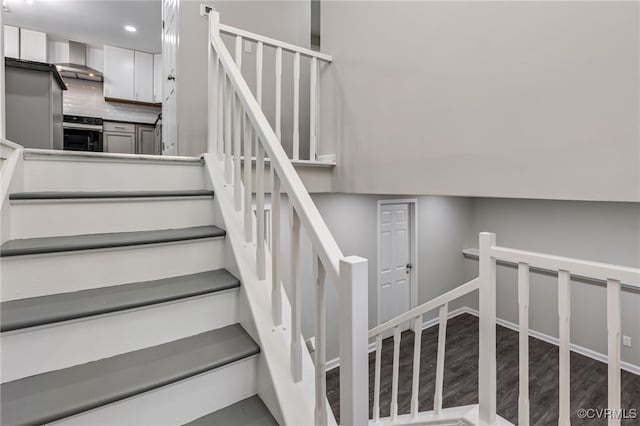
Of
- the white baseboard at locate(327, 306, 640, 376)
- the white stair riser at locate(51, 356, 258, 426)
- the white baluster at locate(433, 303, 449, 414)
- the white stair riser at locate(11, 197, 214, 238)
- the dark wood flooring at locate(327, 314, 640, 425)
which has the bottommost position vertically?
the dark wood flooring at locate(327, 314, 640, 425)

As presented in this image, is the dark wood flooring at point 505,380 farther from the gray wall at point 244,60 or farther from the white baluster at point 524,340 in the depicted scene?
the gray wall at point 244,60

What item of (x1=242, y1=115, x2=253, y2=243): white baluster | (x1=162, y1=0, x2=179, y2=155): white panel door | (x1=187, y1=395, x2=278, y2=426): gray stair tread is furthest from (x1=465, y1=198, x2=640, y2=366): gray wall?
(x1=162, y1=0, x2=179, y2=155): white panel door

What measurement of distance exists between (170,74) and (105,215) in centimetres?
231

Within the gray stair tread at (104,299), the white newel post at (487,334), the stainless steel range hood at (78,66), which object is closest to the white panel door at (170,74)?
the gray stair tread at (104,299)

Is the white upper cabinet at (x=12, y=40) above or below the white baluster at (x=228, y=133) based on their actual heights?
above

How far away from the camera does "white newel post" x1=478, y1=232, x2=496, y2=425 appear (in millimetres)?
1613

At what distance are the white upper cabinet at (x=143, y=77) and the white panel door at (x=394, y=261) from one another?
5014 mm

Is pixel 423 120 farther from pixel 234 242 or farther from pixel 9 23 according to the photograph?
pixel 9 23

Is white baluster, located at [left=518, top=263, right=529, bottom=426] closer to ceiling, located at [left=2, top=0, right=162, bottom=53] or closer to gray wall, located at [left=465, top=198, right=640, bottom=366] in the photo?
gray wall, located at [left=465, top=198, right=640, bottom=366]

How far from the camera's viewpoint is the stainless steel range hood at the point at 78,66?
5672mm

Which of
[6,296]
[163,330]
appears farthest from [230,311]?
[6,296]

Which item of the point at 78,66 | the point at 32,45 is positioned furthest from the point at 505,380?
the point at 32,45

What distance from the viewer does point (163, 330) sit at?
117 cm

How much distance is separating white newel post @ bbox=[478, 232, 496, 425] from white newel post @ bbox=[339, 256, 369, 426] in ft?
3.59
